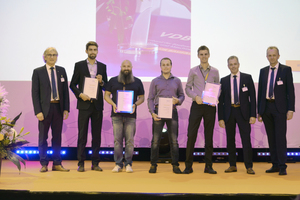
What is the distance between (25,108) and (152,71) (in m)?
2.52

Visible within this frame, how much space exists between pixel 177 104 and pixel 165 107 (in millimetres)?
228

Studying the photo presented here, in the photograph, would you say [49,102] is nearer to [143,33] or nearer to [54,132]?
[54,132]

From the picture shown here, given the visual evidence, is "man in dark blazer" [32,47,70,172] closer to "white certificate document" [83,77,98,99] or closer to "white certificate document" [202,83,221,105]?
"white certificate document" [83,77,98,99]

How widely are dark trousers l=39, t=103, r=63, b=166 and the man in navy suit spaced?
2341mm

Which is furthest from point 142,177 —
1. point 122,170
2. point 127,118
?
point 127,118

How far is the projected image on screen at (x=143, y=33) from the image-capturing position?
4.80 m

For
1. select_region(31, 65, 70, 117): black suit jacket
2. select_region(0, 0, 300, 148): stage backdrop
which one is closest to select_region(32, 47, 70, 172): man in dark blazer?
select_region(31, 65, 70, 117): black suit jacket

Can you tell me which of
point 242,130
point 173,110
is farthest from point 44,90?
point 242,130

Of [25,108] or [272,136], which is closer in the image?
[272,136]

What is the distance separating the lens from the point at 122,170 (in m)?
3.78

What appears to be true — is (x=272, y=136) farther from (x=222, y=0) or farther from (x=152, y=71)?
(x=222, y=0)

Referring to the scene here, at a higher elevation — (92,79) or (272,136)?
(92,79)

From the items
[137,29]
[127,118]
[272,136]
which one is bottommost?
[272,136]

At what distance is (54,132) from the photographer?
372cm
